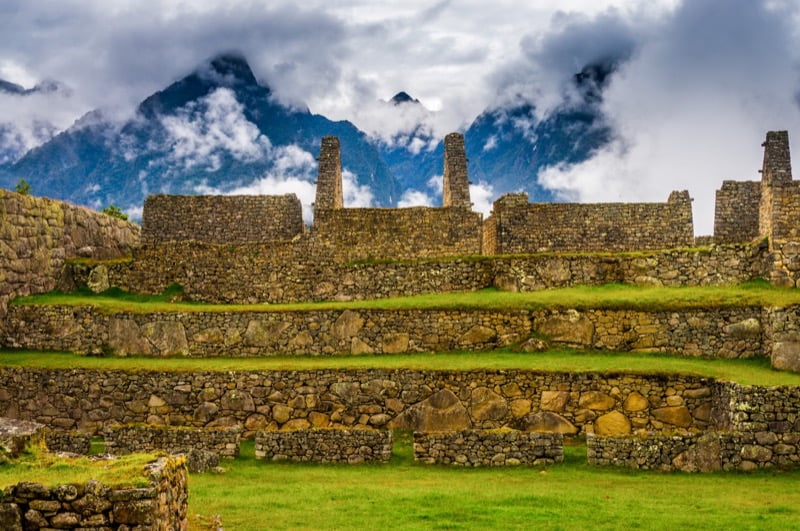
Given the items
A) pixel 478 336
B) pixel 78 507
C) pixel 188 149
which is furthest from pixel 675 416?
pixel 188 149

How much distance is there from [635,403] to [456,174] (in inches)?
587

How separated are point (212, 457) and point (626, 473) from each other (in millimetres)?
8871

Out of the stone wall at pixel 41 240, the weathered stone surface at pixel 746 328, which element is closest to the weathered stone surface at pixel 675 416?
the weathered stone surface at pixel 746 328

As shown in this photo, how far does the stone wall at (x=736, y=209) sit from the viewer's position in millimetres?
35219

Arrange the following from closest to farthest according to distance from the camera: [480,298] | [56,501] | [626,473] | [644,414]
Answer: [56,501]
[626,473]
[644,414]
[480,298]

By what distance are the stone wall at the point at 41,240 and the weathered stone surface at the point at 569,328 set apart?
1695 cm

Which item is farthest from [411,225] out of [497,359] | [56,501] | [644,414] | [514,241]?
[56,501]

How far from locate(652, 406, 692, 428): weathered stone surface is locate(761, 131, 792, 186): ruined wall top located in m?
15.9

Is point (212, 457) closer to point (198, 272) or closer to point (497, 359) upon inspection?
point (497, 359)

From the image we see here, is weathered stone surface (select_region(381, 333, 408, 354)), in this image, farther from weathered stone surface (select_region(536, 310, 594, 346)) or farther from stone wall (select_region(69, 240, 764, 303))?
stone wall (select_region(69, 240, 764, 303))

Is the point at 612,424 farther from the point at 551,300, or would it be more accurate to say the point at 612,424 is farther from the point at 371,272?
the point at 371,272

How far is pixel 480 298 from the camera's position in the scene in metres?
28.0

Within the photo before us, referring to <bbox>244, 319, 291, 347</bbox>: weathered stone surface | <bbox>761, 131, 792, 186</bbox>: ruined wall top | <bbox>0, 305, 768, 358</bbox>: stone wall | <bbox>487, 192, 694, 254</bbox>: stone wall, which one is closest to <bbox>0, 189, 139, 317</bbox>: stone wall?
<bbox>0, 305, 768, 358</bbox>: stone wall

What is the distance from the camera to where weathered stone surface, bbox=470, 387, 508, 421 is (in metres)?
22.7
